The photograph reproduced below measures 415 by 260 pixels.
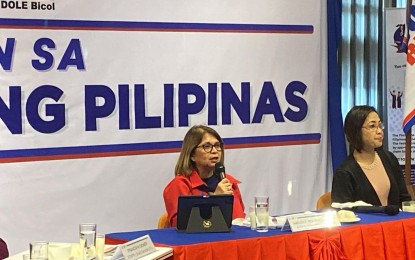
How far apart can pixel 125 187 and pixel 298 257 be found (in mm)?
1839

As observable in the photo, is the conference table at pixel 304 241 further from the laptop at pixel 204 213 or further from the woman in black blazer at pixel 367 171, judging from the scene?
the woman in black blazer at pixel 367 171

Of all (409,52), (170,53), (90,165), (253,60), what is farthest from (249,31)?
(90,165)

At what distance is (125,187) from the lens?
5145mm

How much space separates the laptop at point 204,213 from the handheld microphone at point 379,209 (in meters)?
0.90

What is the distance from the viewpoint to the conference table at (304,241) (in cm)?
330

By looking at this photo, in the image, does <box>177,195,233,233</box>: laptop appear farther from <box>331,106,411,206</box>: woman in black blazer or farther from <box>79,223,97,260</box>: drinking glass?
<box>331,106,411,206</box>: woman in black blazer

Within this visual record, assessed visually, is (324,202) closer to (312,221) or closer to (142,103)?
(312,221)

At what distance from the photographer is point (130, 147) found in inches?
202

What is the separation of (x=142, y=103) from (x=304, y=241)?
6.34 ft

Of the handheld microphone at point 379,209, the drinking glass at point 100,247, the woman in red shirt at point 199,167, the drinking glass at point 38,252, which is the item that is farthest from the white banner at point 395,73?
the drinking glass at point 38,252

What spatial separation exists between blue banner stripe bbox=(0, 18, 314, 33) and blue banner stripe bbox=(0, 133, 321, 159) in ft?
2.35

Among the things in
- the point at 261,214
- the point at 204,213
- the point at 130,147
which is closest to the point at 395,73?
the point at 130,147

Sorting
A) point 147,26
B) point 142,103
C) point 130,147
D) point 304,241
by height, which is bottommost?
point 304,241

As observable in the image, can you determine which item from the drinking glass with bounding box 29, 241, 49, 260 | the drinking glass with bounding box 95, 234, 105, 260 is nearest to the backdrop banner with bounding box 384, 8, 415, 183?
the drinking glass with bounding box 95, 234, 105, 260
